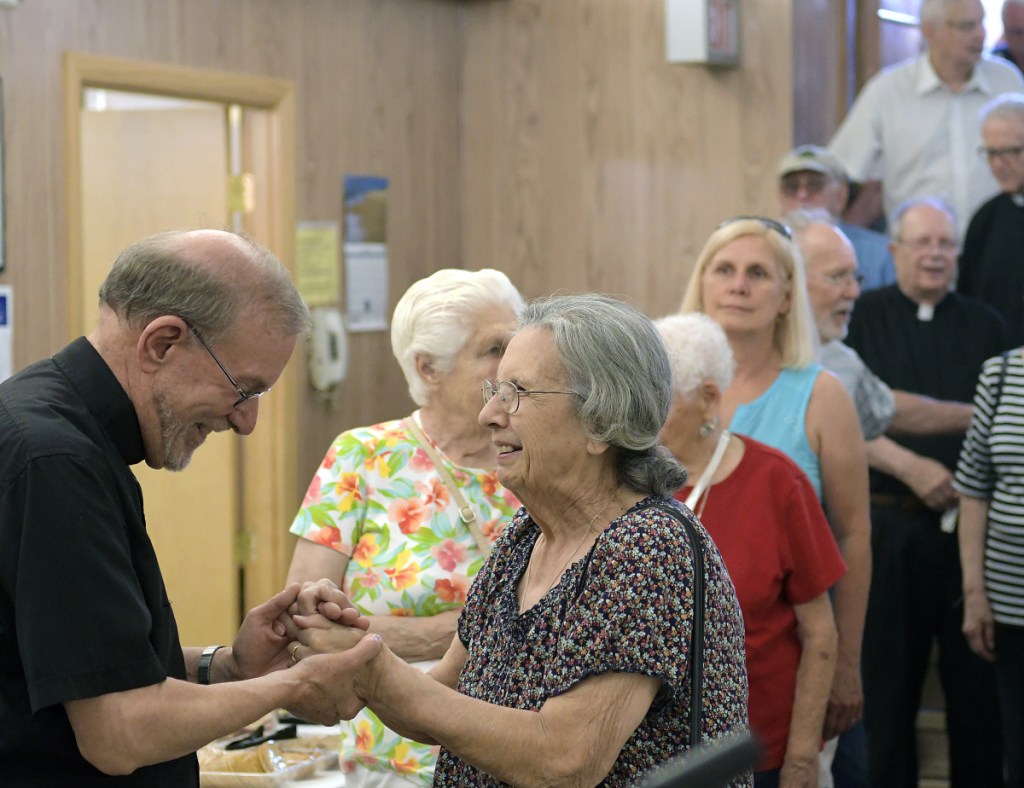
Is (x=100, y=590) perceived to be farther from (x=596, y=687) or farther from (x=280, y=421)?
(x=280, y=421)

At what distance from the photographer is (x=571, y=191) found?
590cm

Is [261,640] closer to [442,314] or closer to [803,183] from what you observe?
[442,314]

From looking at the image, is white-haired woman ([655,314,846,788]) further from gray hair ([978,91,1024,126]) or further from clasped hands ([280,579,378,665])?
gray hair ([978,91,1024,126])

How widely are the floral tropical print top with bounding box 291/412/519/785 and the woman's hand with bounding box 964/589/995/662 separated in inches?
71.5

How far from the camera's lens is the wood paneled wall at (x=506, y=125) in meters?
5.21

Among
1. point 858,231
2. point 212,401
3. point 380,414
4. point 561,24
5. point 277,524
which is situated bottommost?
point 277,524

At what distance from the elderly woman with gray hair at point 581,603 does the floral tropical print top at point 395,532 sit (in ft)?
1.72

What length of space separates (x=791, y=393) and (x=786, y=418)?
82 millimetres

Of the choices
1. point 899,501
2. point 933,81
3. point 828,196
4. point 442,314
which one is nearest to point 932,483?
point 899,501

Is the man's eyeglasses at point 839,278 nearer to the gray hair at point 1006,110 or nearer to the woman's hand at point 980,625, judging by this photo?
A: the woman's hand at point 980,625

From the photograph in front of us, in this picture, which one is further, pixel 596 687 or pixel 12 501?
pixel 596 687

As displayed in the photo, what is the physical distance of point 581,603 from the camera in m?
1.75

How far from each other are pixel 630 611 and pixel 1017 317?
335 centimetres

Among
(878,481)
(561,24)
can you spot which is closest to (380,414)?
(561,24)
